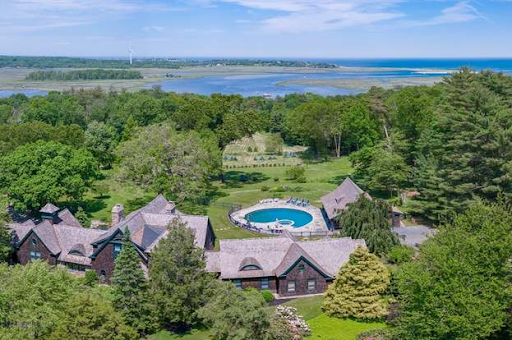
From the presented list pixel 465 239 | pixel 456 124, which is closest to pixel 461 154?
pixel 456 124

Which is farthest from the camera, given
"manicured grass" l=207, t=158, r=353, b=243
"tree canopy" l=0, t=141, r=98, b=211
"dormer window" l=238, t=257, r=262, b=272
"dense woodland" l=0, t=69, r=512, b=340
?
"manicured grass" l=207, t=158, r=353, b=243

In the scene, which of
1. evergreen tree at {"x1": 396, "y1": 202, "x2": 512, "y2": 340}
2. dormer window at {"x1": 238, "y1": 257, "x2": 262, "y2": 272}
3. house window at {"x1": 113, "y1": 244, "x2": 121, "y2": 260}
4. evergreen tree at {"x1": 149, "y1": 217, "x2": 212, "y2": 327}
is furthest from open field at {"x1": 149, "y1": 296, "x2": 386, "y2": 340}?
house window at {"x1": 113, "y1": 244, "x2": 121, "y2": 260}

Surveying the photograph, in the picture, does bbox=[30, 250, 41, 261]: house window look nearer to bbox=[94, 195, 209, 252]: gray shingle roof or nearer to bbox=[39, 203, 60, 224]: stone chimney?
bbox=[39, 203, 60, 224]: stone chimney

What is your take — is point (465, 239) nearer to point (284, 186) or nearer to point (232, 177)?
point (284, 186)

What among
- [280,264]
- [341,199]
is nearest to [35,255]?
[280,264]

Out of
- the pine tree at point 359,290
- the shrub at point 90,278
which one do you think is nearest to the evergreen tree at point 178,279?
the pine tree at point 359,290

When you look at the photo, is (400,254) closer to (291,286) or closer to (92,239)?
(291,286)
